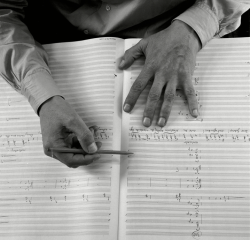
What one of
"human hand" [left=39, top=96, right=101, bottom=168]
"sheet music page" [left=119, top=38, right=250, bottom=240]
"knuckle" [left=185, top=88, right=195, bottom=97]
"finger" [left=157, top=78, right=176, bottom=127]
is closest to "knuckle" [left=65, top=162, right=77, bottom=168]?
"human hand" [left=39, top=96, right=101, bottom=168]

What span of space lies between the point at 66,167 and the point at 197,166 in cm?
32

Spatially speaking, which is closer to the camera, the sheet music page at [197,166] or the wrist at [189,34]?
the sheet music page at [197,166]

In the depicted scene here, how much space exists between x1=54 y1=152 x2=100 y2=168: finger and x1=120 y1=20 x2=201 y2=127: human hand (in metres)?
0.16

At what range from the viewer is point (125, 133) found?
2.12 ft

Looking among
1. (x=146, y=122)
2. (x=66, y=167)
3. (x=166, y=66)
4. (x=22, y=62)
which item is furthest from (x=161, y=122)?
(x=22, y=62)

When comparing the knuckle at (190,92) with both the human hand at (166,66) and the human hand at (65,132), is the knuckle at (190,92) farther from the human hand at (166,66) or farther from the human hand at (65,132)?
the human hand at (65,132)

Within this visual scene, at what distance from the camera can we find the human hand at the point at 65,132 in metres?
0.59

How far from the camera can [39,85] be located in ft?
2.23

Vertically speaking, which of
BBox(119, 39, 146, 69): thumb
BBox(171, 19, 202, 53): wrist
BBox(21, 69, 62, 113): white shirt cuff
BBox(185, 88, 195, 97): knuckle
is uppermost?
BBox(171, 19, 202, 53): wrist

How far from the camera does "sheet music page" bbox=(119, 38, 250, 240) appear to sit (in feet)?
1.85

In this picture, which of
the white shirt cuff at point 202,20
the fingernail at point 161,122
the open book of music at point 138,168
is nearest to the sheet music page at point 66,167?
the open book of music at point 138,168

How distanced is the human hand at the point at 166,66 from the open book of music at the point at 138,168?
2cm

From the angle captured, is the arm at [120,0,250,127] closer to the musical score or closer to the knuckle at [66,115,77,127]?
the musical score

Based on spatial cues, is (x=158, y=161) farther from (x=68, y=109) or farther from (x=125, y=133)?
(x=68, y=109)
